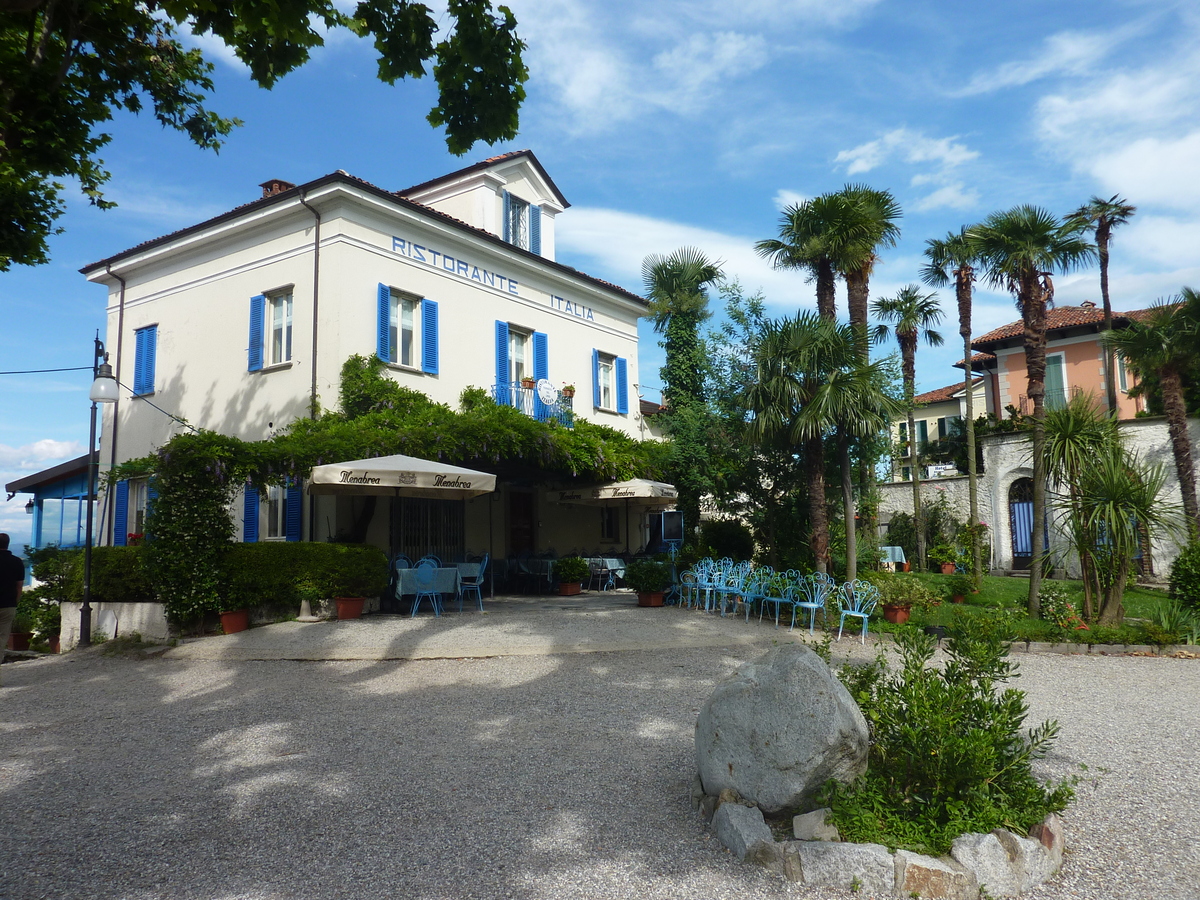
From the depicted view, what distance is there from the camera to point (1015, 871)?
10.8 feet

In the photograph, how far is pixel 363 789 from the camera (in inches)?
180

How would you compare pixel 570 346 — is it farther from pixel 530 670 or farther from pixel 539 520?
pixel 530 670

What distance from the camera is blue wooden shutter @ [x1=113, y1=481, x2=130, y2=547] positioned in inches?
643

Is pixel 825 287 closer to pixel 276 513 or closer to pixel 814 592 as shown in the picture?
pixel 814 592

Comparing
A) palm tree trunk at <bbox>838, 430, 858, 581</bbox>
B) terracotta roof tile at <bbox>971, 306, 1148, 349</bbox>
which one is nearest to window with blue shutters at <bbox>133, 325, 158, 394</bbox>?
palm tree trunk at <bbox>838, 430, 858, 581</bbox>

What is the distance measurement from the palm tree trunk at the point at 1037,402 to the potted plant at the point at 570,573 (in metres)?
7.93

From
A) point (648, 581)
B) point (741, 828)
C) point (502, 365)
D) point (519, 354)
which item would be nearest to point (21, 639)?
point (502, 365)

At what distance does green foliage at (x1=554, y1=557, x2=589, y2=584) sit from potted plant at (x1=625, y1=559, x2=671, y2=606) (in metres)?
2.55

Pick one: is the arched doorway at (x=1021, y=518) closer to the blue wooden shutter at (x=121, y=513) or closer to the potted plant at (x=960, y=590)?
the potted plant at (x=960, y=590)

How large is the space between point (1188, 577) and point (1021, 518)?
9.77 meters

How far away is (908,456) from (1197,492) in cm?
1382

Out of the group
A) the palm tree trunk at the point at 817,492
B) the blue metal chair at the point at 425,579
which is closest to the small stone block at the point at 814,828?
the blue metal chair at the point at 425,579

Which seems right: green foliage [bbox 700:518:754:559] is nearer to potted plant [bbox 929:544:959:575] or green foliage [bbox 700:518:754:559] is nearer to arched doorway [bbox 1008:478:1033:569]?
potted plant [bbox 929:544:959:575]

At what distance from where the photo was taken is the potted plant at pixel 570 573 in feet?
52.1
